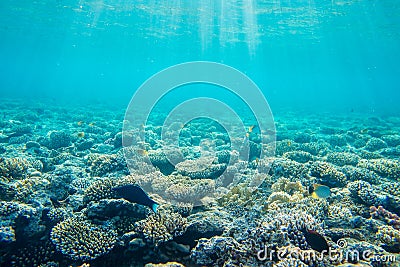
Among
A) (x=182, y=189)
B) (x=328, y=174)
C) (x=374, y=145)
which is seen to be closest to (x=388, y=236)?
(x=328, y=174)

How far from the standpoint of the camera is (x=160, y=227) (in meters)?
4.63

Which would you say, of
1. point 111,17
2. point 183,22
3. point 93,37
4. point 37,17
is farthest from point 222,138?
point 93,37

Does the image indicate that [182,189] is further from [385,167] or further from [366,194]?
[385,167]

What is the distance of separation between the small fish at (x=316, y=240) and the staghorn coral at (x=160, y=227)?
2.23 m

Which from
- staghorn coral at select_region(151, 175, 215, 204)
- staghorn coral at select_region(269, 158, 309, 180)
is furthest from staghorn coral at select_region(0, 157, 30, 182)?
staghorn coral at select_region(269, 158, 309, 180)

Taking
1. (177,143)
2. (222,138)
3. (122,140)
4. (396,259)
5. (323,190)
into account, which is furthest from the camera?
(222,138)

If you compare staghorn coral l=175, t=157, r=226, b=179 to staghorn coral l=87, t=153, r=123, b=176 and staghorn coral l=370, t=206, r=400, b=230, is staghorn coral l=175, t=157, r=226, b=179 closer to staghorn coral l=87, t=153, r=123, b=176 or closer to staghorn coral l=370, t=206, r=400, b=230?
staghorn coral l=87, t=153, r=123, b=176

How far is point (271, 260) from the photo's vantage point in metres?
3.62

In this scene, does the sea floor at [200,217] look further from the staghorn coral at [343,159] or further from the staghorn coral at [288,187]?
the staghorn coral at [343,159]

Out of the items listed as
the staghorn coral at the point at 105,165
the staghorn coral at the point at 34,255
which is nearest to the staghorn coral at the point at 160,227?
the staghorn coral at the point at 34,255

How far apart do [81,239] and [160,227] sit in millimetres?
1444

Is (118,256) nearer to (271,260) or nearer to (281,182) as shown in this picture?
(271,260)

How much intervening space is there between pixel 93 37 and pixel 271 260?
54430 millimetres

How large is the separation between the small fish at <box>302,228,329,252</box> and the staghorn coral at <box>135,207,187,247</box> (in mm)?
2227
